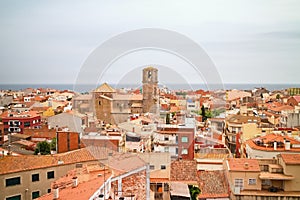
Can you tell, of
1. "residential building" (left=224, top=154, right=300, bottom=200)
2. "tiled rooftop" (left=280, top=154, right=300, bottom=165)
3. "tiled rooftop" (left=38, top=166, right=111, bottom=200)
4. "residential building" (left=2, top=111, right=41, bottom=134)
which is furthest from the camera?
"residential building" (left=2, top=111, right=41, bottom=134)

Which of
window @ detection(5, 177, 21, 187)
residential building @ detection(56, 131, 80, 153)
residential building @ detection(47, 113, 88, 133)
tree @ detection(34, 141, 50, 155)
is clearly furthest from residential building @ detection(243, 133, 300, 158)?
residential building @ detection(47, 113, 88, 133)

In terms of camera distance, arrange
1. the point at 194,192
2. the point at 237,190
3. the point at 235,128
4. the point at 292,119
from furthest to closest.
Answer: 1. the point at 292,119
2. the point at 235,128
3. the point at 194,192
4. the point at 237,190

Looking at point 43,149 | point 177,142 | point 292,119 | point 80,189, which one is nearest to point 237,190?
point 177,142

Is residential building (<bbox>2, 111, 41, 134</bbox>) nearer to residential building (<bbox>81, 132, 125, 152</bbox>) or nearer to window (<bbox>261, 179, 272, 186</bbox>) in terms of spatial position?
residential building (<bbox>81, 132, 125, 152</bbox>)

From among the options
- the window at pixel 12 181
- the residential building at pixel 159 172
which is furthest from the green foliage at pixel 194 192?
the window at pixel 12 181

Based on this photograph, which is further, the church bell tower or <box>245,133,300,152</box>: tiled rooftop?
the church bell tower

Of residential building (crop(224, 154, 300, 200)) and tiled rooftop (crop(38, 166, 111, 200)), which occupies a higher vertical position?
tiled rooftop (crop(38, 166, 111, 200))

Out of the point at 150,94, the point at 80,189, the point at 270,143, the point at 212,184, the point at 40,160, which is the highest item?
the point at 150,94

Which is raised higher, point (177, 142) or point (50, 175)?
point (177, 142)

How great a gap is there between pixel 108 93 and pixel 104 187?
10.9m

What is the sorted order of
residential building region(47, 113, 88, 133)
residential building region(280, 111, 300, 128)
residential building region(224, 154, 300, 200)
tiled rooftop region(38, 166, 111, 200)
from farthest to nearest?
residential building region(280, 111, 300, 128) < residential building region(47, 113, 88, 133) < residential building region(224, 154, 300, 200) < tiled rooftop region(38, 166, 111, 200)

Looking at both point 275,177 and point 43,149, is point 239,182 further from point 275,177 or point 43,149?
point 43,149

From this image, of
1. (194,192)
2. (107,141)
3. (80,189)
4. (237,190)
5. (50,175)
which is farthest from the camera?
(107,141)

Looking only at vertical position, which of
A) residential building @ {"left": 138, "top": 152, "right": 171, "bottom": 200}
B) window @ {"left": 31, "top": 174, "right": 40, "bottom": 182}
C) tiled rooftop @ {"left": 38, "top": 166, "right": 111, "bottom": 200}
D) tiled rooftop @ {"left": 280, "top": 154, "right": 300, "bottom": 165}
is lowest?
window @ {"left": 31, "top": 174, "right": 40, "bottom": 182}
